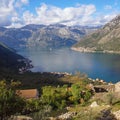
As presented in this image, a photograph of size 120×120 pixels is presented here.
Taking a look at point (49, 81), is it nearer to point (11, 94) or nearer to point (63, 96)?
point (63, 96)

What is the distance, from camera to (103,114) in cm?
2978

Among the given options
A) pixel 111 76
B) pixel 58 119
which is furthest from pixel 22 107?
pixel 111 76

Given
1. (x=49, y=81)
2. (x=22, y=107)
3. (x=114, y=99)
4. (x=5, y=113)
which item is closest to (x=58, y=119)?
(x=5, y=113)

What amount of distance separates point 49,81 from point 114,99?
126637 millimetres

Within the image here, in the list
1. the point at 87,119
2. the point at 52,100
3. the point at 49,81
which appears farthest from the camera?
the point at 49,81

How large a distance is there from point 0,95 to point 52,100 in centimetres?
2408

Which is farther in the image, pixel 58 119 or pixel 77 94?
pixel 77 94

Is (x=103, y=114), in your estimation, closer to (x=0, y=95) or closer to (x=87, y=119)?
(x=87, y=119)

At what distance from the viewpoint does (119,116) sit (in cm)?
2956

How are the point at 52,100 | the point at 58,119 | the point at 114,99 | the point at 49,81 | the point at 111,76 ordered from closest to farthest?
the point at 58,119 → the point at 114,99 → the point at 52,100 → the point at 49,81 → the point at 111,76

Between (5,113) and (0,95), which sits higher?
(0,95)

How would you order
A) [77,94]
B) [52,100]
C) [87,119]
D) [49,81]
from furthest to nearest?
[49,81], [77,94], [52,100], [87,119]

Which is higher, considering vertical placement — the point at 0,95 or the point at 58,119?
the point at 0,95

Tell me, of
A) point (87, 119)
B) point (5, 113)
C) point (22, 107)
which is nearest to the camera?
point (87, 119)
